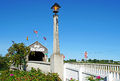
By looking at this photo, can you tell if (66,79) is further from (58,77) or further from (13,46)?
(13,46)

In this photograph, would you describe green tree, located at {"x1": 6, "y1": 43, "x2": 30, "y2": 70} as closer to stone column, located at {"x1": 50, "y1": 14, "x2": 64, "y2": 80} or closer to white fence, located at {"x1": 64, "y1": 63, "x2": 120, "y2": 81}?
stone column, located at {"x1": 50, "y1": 14, "x2": 64, "y2": 80}

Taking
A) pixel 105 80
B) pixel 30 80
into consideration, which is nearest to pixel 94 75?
pixel 105 80

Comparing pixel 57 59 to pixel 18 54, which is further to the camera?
pixel 18 54

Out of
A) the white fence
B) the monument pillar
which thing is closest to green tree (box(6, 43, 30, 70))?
the monument pillar

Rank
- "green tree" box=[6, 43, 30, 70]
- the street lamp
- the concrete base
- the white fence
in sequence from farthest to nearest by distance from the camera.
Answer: "green tree" box=[6, 43, 30, 70] → the street lamp → the concrete base → the white fence

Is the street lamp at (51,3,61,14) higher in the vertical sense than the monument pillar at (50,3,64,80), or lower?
higher

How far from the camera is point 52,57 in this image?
11875 mm

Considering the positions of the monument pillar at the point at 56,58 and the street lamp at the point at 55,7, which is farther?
the street lamp at the point at 55,7

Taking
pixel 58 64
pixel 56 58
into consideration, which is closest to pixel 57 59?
pixel 56 58

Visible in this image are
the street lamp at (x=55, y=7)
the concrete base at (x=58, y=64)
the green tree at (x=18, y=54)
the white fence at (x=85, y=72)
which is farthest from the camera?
the green tree at (x=18, y=54)

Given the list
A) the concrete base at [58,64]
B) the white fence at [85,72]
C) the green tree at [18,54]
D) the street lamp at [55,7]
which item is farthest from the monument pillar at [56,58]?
the green tree at [18,54]

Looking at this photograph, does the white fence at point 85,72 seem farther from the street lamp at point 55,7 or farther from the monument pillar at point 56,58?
the street lamp at point 55,7

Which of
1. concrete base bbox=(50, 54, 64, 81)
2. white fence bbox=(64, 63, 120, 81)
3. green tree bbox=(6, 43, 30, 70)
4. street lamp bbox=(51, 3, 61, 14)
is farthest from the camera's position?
green tree bbox=(6, 43, 30, 70)

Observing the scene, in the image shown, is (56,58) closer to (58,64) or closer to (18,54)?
(58,64)
